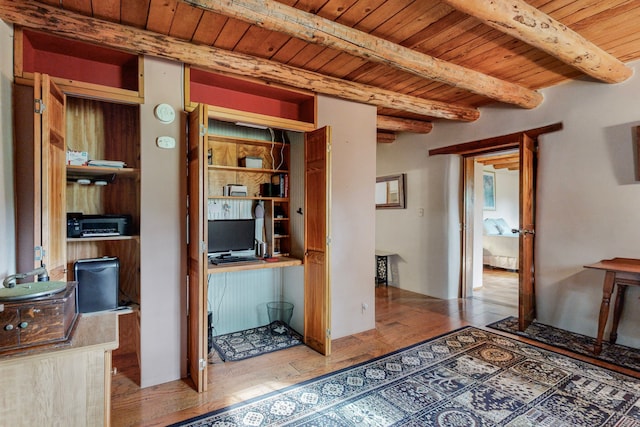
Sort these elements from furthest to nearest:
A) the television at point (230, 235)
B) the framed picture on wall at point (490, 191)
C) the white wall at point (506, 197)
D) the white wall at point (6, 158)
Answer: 1. the white wall at point (506, 197)
2. the framed picture on wall at point (490, 191)
3. the television at point (230, 235)
4. the white wall at point (6, 158)

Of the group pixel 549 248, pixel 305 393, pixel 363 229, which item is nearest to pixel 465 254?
pixel 549 248

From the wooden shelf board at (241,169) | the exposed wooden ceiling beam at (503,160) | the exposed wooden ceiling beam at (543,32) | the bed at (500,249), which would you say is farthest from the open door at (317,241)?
the bed at (500,249)

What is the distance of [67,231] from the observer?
2203mm

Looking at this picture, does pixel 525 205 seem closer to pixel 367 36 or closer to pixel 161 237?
pixel 367 36

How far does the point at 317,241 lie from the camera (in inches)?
114

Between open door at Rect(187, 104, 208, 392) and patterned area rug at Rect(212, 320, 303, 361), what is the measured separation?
1.64 feet

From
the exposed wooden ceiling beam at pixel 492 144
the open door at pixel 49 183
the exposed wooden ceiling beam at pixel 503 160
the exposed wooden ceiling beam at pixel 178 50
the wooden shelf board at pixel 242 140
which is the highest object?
Result: the exposed wooden ceiling beam at pixel 178 50

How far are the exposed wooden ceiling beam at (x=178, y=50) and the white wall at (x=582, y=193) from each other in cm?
156

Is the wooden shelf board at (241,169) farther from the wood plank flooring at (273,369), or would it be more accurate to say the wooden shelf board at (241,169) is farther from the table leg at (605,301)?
the table leg at (605,301)

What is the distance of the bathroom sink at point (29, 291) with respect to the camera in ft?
3.86

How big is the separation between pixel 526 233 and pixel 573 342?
110cm

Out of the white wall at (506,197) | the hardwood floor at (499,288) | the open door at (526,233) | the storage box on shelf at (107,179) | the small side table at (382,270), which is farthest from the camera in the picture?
the white wall at (506,197)

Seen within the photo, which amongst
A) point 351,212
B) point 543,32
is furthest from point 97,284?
point 543,32

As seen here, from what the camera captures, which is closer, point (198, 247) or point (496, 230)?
point (198, 247)
